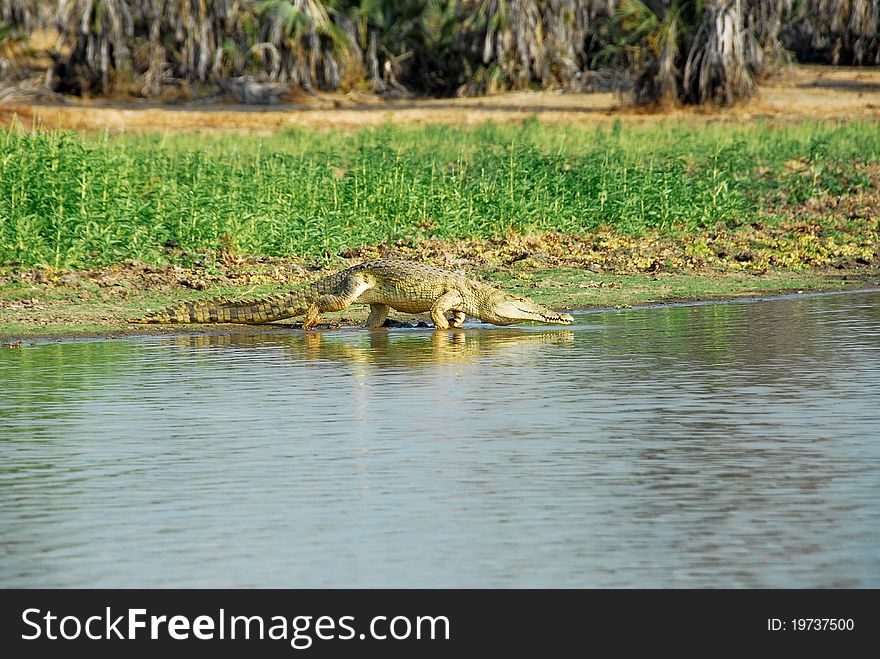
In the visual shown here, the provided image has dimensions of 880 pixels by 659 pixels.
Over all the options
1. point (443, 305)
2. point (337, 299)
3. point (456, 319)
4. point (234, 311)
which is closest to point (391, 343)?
point (443, 305)

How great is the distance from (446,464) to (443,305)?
5.48 meters

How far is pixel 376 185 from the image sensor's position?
19250 millimetres

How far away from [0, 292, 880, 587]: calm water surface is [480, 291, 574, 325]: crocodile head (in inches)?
37.4

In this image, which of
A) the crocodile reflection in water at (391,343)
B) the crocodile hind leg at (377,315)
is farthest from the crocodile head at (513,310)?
the crocodile hind leg at (377,315)

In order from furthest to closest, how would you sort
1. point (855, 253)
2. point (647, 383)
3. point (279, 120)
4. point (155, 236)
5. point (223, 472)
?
point (279, 120) → point (855, 253) → point (155, 236) → point (647, 383) → point (223, 472)

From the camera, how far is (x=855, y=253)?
18.6 meters

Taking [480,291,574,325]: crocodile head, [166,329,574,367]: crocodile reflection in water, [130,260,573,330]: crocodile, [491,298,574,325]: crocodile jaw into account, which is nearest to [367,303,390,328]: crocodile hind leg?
[130,260,573,330]: crocodile

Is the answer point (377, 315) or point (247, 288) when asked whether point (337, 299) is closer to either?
point (377, 315)

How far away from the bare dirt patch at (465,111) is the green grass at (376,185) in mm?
5786

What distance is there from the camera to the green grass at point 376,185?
16312 mm

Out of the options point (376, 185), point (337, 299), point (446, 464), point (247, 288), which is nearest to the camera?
point (446, 464)

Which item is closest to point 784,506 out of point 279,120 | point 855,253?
point 855,253

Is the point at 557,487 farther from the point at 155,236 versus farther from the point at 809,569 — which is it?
the point at 155,236

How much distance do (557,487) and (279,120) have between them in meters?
25.9
